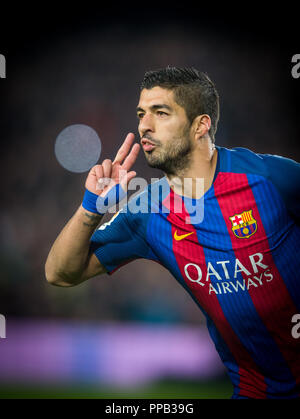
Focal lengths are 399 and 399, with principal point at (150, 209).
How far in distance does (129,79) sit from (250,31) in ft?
8.78

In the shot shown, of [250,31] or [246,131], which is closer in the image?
[250,31]

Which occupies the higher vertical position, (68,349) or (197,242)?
(197,242)

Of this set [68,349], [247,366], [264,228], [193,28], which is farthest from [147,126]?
[193,28]

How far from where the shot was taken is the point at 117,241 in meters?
2.52

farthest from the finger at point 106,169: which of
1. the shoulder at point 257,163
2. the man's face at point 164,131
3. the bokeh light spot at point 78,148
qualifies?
the bokeh light spot at point 78,148

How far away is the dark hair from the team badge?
0.61m

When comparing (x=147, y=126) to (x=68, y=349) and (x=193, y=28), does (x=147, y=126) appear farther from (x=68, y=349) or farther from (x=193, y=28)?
(x=193, y=28)

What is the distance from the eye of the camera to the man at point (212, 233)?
7.41 ft

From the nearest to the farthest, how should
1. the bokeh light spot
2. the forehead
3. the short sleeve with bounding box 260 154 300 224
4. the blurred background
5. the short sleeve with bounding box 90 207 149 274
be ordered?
the short sleeve with bounding box 260 154 300 224 < the forehead < the short sleeve with bounding box 90 207 149 274 < the blurred background < the bokeh light spot

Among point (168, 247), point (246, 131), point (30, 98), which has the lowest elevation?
point (168, 247)

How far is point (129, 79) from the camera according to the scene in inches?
330

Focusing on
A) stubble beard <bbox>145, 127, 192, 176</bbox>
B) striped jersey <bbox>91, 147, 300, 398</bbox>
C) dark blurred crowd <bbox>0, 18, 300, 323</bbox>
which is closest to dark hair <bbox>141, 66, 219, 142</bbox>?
stubble beard <bbox>145, 127, 192, 176</bbox>

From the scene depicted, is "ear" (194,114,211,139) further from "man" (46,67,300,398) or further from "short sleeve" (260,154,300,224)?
"short sleeve" (260,154,300,224)

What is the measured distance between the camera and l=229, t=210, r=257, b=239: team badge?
2292 millimetres
